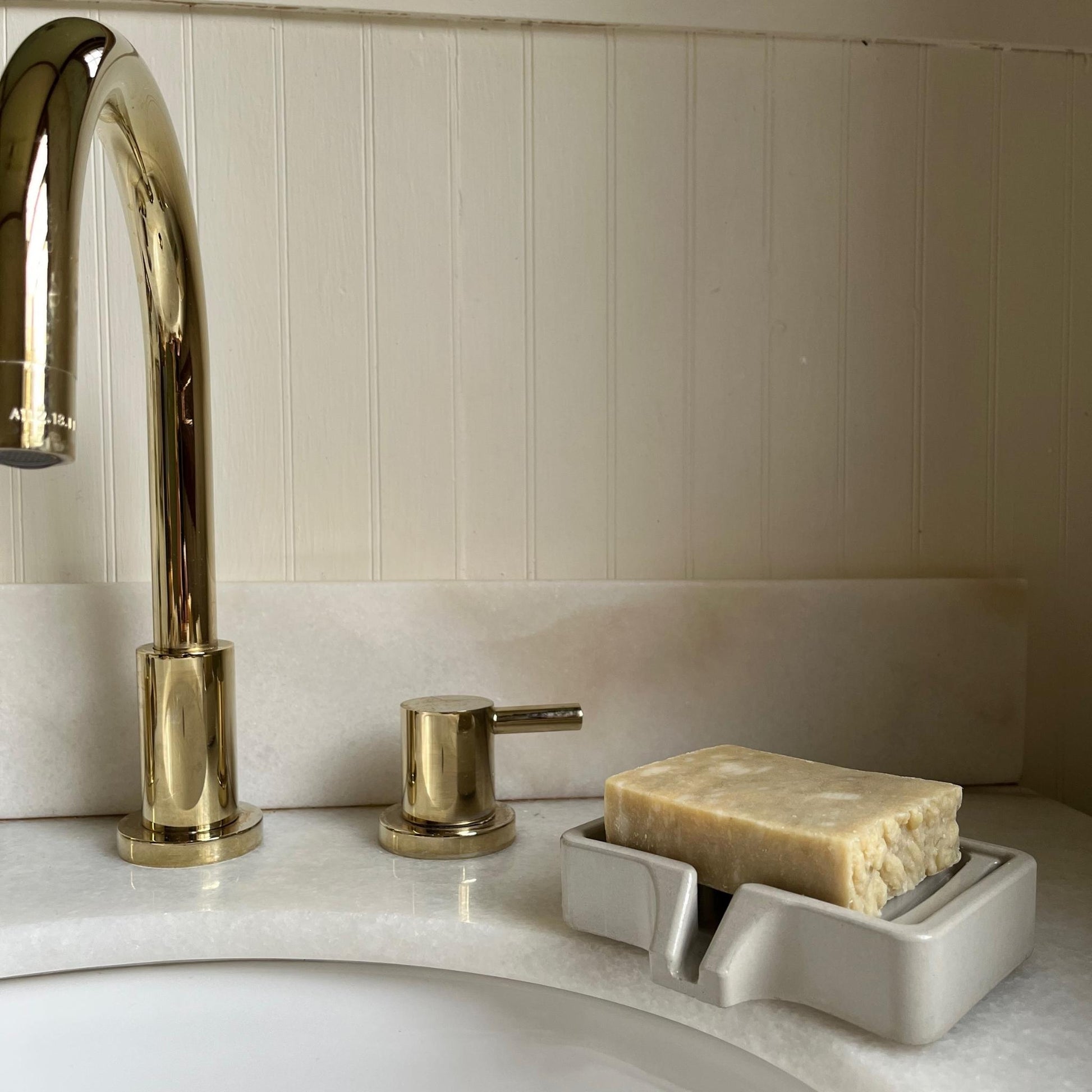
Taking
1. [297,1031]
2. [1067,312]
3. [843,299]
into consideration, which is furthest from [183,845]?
[1067,312]

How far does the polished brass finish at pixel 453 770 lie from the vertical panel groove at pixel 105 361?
223 mm

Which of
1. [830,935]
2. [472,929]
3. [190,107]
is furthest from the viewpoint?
[190,107]

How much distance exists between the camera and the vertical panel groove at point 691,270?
62 centimetres

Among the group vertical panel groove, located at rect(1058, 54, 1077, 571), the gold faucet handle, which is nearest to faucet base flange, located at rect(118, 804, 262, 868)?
the gold faucet handle

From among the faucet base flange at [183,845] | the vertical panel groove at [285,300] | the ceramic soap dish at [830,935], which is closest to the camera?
the ceramic soap dish at [830,935]

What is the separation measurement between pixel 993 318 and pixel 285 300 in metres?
0.45

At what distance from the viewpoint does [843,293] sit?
0.64 meters

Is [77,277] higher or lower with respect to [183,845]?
higher

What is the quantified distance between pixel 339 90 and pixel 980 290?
0.43 m

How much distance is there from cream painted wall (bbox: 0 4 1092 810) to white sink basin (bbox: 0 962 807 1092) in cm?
25

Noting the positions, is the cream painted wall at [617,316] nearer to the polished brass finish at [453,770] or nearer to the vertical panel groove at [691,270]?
the vertical panel groove at [691,270]

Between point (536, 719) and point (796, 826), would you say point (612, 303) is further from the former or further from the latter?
point (796, 826)

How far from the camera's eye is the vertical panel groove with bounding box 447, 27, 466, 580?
61 centimetres

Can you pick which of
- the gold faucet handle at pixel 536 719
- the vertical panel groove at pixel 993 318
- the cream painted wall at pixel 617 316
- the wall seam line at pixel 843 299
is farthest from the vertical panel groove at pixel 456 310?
the vertical panel groove at pixel 993 318
